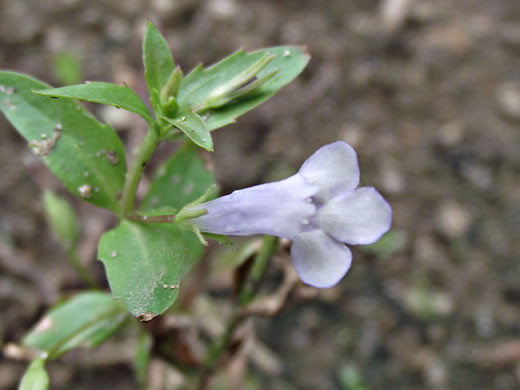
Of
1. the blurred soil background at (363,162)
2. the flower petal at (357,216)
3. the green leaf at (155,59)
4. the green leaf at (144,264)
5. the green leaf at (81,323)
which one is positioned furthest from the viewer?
the blurred soil background at (363,162)

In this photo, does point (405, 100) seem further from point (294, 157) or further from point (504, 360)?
point (504, 360)

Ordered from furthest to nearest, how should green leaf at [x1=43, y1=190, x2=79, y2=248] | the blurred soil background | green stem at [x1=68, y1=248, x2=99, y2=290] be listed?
the blurred soil background, green stem at [x1=68, y1=248, x2=99, y2=290], green leaf at [x1=43, y1=190, x2=79, y2=248]

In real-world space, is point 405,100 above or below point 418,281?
above

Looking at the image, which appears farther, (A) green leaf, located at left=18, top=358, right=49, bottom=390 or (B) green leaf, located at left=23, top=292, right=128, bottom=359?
(B) green leaf, located at left=23, top=292, right=128, bottom=359

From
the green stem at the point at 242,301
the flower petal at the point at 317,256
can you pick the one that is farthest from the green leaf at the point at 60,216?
the flower petal at the point at 317,256

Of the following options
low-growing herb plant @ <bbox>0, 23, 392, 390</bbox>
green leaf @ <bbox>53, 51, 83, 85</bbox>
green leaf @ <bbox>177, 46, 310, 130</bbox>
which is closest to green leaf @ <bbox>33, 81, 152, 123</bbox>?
low-growing herb plant @ <bbox>0, 23, 392, 390</bbox>

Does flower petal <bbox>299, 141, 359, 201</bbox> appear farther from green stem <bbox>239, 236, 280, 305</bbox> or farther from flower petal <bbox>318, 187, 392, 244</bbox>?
green stem <bbox>239, 236, 280, 305</bbox>

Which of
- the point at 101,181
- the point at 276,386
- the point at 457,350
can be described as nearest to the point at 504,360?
the point at 457,350

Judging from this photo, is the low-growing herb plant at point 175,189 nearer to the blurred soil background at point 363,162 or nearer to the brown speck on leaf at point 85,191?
the brown speck on leaf at point 85,191
